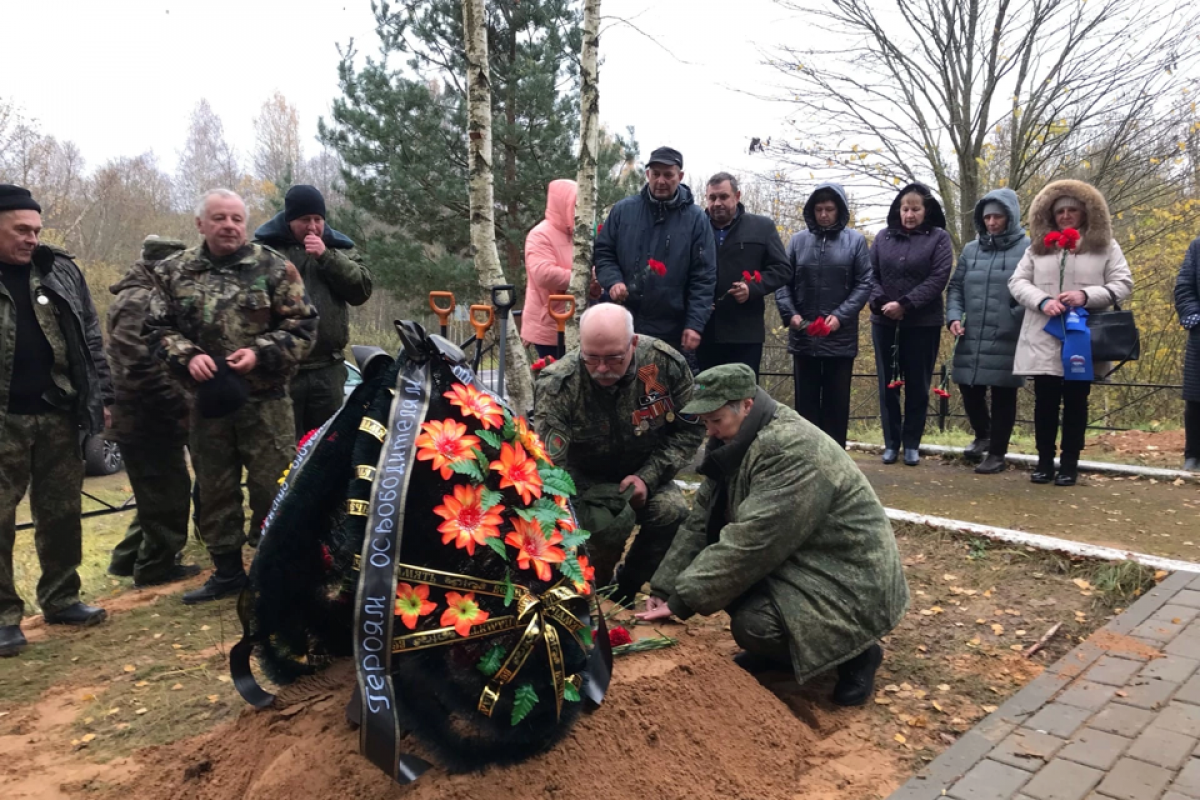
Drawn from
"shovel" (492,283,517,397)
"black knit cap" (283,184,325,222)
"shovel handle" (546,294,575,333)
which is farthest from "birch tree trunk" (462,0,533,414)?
"black knit cap" (283,184,325,222)

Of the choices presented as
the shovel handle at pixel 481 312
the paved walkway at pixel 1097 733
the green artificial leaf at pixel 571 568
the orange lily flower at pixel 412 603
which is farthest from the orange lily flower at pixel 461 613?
the shovel handle at pixel 481 312

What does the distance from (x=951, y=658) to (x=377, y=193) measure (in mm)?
12849

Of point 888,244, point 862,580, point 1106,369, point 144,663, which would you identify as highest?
point 888,244

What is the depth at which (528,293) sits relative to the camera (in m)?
6.54

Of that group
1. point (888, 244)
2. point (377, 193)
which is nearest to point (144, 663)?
point (888, 244)

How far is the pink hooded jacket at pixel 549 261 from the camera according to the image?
6324mm

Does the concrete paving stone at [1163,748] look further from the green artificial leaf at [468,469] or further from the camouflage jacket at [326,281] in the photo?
A: the camouflage jacket at [326,281]

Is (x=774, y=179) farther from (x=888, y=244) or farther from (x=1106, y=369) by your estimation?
(x=1106, y=369)

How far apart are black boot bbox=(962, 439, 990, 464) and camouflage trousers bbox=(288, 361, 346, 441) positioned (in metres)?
5.32

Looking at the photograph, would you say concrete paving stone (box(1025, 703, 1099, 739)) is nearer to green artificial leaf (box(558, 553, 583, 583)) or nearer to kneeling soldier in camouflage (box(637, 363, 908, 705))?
kneeling soldier in camouflage (box(637, 363, 908, 705))

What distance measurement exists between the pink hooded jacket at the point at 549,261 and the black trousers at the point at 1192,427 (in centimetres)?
508

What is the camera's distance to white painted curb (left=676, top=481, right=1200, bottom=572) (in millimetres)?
4336

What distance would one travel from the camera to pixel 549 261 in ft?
20.9

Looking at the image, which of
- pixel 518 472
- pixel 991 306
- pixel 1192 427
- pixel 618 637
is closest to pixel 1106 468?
pixel 1192 427
